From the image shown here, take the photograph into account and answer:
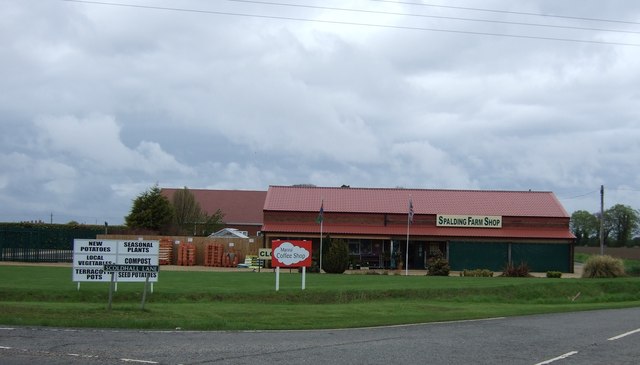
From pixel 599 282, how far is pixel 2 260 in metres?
40.1

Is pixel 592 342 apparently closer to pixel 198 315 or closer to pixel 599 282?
pixel 198 315

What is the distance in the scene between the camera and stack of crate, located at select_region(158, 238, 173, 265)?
51281 mm

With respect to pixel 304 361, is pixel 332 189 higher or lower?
higher

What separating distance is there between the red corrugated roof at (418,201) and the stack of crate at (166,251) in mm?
7720

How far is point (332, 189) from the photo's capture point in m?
61.0

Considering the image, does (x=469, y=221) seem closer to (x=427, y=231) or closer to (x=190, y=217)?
(x=427, y=231)

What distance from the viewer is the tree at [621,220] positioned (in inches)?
4611

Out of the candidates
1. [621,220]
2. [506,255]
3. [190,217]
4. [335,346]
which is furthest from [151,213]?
[621,220]

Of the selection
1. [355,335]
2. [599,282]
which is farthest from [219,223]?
[355,335]

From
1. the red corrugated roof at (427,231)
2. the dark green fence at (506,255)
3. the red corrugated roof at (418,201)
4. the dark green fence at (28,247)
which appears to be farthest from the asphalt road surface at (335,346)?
→ the dark green fence at (28,247)

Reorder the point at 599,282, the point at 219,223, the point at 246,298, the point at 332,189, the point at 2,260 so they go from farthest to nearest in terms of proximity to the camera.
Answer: the point at 219,223
the point at 332,189
the point at 2,260
the point at 599,282
the point at 246,298

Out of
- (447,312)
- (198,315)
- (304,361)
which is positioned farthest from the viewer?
(447,312)

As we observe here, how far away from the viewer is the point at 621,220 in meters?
119

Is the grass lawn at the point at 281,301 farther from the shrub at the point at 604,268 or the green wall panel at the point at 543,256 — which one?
the green wall panel at the point at 543,256
